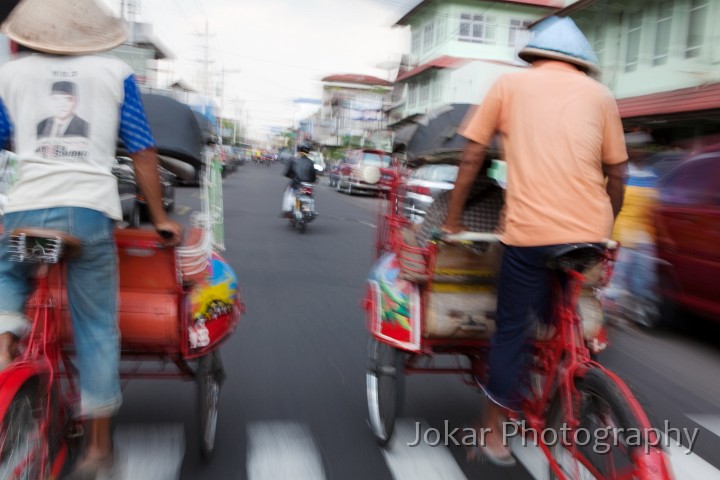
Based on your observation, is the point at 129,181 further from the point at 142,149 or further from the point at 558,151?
the point at 558,151

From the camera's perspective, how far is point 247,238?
13.1 meters

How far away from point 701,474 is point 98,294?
297cm

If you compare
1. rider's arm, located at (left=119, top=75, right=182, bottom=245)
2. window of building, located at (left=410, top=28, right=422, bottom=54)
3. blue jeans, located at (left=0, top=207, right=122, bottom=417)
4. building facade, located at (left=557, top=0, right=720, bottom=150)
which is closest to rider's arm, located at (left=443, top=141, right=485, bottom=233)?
rider's arm, located at (left=119, top=75, right=182, bottom=245)

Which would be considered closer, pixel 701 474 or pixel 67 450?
pixel 67 450

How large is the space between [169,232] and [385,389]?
4.72 ft

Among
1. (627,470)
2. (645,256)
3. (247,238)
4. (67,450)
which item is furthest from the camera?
(247,238)

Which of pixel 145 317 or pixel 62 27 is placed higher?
pixel 62 27

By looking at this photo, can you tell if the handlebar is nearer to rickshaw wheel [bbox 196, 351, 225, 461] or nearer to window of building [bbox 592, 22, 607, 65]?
rickshaw wheel [bbox 196, 351, 225, 461]

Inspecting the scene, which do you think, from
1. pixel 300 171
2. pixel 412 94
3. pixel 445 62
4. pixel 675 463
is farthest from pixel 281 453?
pixel 412 94

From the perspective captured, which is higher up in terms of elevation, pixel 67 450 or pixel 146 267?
pixel 146 267

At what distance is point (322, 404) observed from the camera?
453cm

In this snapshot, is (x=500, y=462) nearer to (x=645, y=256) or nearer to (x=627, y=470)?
(x=627, y=470)

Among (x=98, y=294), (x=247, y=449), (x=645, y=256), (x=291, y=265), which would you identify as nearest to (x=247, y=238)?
(x=291, y=265)

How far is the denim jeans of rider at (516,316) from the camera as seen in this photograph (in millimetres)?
3020
